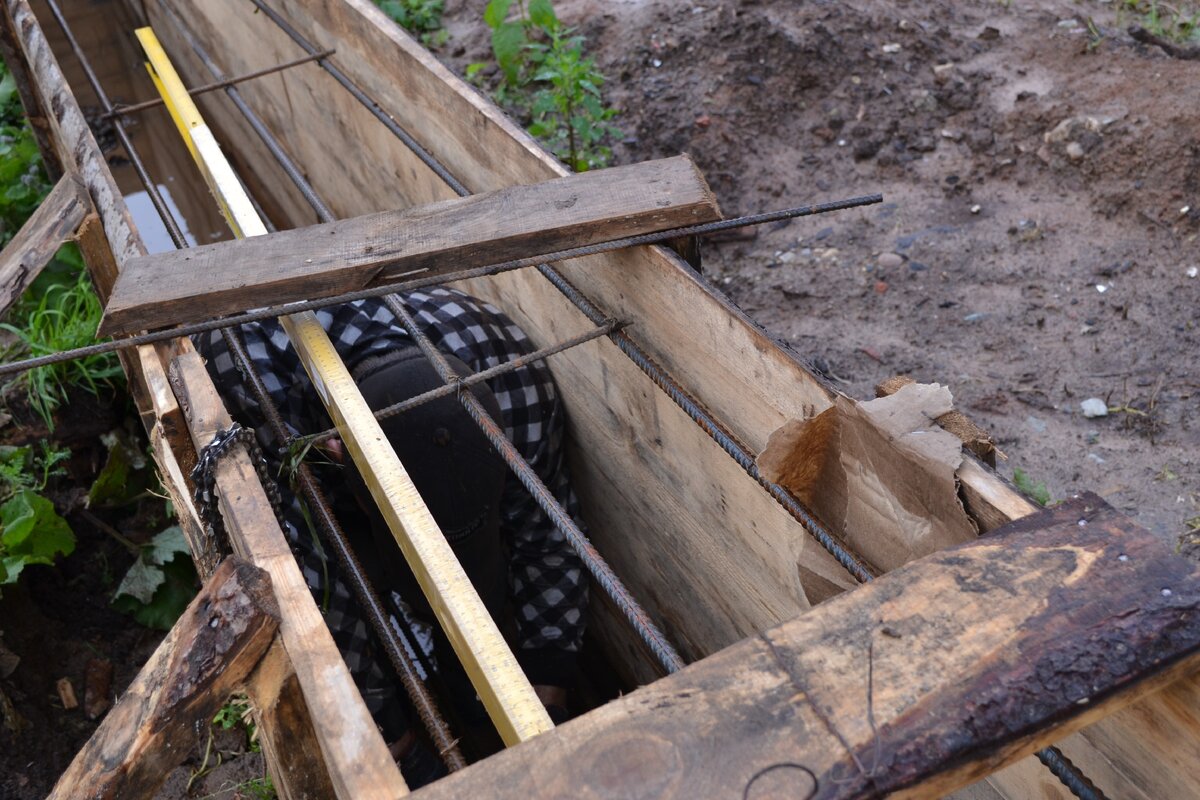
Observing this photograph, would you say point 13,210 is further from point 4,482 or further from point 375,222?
point 375,222

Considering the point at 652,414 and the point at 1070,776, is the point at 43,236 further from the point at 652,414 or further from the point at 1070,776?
the point at 1070,776

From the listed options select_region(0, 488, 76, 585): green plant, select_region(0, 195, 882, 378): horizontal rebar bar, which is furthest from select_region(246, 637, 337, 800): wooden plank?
select_region(0, 488, 76, 585): green plant

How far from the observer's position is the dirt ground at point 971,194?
326 centimetres

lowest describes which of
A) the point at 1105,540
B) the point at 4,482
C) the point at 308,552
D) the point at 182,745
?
the point at 4,482

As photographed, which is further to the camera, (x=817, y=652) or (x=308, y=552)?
(x=308, y=552)

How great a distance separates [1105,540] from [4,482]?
333cm

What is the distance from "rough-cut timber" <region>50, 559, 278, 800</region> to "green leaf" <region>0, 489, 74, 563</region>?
Result: 1765 mm

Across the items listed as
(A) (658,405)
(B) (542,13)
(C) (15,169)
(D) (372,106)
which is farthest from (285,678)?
(C) (15,169)

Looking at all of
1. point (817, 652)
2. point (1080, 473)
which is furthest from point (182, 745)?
point (1080, 473)

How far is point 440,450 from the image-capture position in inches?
93.4

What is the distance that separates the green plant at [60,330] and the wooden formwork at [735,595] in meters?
0.66

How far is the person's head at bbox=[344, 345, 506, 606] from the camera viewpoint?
237 centimetres

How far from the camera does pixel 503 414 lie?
2.79 m

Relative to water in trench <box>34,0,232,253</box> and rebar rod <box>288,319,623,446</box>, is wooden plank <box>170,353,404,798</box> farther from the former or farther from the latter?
water in trench <box>34,0,232,253</box>
